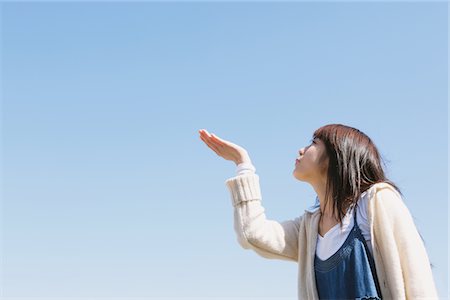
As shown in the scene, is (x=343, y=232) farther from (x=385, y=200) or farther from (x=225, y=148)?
(x=225, y=148)

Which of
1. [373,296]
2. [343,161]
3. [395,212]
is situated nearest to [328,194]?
[343,161]

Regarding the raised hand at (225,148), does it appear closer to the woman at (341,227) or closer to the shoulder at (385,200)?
the woman at (341,227)

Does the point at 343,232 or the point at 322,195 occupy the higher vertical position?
the point at 322,195

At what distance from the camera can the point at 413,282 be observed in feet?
8.93

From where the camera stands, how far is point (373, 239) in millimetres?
2904

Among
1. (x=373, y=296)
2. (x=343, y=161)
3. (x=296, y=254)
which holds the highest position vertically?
(x=343, y=161)

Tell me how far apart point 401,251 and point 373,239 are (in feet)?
0.51

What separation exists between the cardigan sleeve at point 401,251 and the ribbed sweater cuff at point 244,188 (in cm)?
69

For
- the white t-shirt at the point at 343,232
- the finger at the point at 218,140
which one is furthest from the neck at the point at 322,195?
the finger at the point at 218,140

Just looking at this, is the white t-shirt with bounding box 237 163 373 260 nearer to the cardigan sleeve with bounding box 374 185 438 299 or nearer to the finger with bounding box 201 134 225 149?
the cardigan sleeve with bounding box 374 185 438 299

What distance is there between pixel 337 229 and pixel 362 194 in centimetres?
24

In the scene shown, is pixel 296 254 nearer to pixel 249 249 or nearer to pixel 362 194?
pixel 249 249

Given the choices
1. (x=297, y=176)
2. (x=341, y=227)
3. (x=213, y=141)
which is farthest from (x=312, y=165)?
(x=213, y=141)

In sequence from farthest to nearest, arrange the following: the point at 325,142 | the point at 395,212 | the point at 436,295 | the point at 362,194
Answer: the point at 325,142 < the point at 362,194 < the point at 395,212 < the point at 436,295
